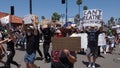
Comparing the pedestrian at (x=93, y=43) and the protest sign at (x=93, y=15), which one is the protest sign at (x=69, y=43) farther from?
the protest sign at (x=93, y=15)

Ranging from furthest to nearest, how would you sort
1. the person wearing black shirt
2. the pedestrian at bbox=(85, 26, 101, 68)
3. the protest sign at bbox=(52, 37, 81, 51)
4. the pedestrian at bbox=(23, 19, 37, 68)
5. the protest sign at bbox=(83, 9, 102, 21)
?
the protest sign at bbox=(83, 9, 102, 21) < the pedestrian at bbox=(85, 26, 101, 68) < the pedestrian at bbox=(23, 19, 37, 68) < the protest sign at bbox=(52, 37, 81, 51) < the person wearing black shirt

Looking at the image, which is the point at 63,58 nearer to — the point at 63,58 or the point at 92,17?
the point at 63,58

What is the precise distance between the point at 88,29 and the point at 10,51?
11.2 feet

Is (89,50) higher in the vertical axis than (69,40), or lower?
lower

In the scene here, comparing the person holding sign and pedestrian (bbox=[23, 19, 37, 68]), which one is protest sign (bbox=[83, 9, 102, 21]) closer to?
pedestrian (bbox=[23, 19, 37, 68])

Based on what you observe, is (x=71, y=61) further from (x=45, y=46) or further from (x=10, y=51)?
(x=45, y=46)

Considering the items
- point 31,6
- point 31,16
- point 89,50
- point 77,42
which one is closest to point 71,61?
point 77,42

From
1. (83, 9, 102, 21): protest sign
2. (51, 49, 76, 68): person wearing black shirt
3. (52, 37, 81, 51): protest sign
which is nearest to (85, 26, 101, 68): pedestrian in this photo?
(83, 9, 102, 21): protest sign

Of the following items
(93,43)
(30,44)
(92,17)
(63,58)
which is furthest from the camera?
(92,17)

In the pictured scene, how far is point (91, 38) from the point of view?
12.6 metres

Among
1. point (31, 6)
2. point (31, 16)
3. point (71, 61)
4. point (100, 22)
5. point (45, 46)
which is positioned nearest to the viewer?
point (71, 61)

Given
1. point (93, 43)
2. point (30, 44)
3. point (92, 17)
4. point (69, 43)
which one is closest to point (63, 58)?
point (69, 43)

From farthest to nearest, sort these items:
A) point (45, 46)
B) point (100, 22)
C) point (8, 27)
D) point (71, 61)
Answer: point (45, 46), point (100, 22), point (8, 27), point (71, 61)

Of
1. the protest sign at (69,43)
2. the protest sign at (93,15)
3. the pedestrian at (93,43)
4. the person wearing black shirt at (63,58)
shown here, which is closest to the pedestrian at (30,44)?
the person wearing black shirt at (63,58)
